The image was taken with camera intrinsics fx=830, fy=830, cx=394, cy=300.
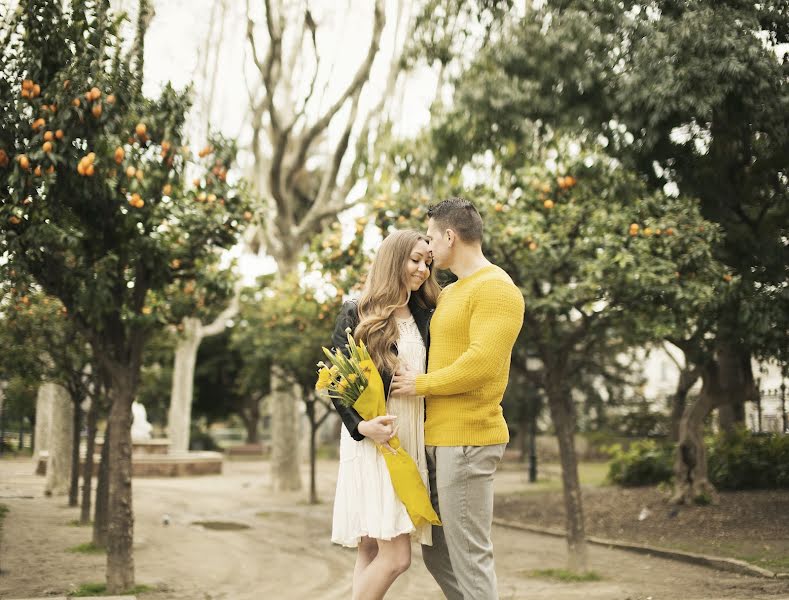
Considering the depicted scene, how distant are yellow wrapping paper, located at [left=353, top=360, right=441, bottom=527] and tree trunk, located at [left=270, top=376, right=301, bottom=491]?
15537 millimetres

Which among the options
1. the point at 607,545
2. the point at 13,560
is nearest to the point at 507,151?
the point at 607,545

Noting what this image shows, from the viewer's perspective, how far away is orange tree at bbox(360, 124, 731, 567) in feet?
27.1

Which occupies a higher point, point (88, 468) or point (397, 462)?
point (397, 462)

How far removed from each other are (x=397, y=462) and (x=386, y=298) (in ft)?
2.57

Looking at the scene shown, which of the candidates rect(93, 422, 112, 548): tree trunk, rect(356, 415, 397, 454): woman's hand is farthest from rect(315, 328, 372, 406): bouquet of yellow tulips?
rect(93, 422, 112, 548): tree trunk

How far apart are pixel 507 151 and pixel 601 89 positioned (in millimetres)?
2474

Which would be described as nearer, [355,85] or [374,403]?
[374,403]

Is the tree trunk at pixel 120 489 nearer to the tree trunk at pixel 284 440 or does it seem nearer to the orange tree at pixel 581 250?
the orange tree at pixel 581 250

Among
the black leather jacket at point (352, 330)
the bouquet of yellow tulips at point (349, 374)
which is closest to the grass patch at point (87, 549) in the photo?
the black leather jacket at point (352, 330)

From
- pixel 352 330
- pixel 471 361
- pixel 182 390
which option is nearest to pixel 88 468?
pixel 352 330

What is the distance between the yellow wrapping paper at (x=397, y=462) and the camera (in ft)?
12.5

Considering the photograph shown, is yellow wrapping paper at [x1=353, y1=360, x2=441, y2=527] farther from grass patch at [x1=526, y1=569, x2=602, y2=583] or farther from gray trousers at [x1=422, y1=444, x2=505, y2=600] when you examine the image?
grass patch at [x1=526, y1=569, x2=602, y2=583]

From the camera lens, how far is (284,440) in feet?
65.5

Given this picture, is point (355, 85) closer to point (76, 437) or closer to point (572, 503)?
point (76, 437)
